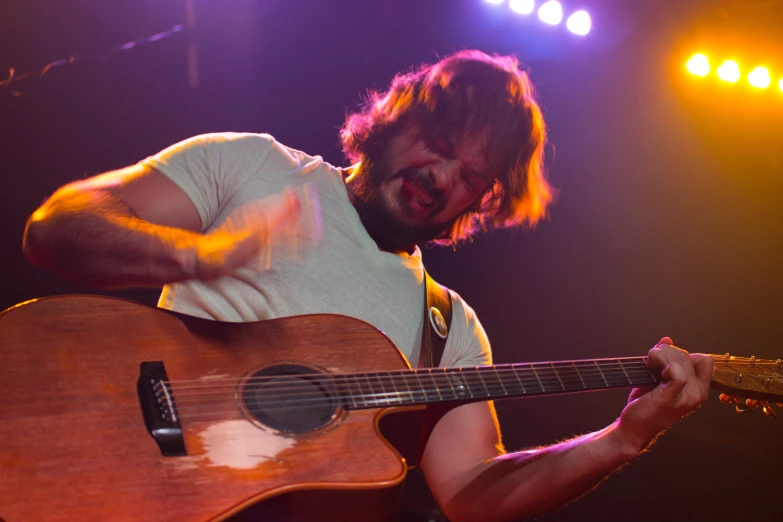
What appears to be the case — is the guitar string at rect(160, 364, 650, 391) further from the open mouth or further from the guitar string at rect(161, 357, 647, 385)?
the open mouth

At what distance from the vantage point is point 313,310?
2.26 meters

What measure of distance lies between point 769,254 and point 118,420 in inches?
216

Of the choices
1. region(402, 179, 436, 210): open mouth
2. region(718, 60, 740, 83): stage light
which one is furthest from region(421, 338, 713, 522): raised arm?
region(718, 60, 740, 83): stage light

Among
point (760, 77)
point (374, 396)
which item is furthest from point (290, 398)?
point (760, 77)

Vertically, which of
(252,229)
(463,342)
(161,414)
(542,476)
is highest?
(252,229)

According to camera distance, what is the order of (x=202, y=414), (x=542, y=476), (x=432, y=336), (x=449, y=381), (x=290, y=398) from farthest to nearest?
1. (x=432, y=336)
2. (x=542, y=476)
3. (x=449, y=381)
4. (x=290, y=398)
5. (x=202, y=414)

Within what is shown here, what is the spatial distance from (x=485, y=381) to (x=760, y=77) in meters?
5.06

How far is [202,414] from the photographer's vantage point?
147 cm

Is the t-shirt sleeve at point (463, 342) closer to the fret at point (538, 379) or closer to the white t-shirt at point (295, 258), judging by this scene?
the white t-shirt at point (295, 258)

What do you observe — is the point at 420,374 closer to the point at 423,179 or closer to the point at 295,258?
the point at 295,258

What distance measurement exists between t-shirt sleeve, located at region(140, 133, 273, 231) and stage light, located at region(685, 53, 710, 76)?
14.7 feet

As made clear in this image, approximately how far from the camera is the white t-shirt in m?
2.19

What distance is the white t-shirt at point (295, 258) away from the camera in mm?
2191

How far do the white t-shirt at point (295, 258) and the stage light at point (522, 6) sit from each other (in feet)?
8.84
